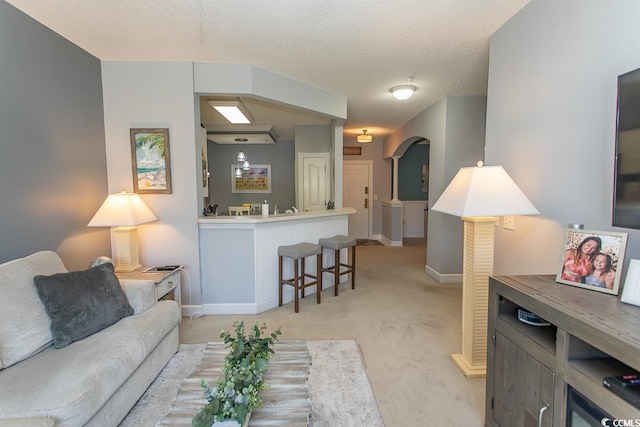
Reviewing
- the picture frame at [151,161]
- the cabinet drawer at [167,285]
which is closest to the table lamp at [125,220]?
the picture frame at [151,161]

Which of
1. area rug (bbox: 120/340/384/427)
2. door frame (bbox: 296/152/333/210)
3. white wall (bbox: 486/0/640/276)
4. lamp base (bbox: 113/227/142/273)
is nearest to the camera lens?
white wall (bbox: 486/0/640/276)

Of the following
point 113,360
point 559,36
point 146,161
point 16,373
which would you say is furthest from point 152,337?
point 559,36

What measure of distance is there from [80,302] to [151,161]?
167 centimetres

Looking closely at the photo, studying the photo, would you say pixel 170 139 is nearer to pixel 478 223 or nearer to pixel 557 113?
pixel 478 223

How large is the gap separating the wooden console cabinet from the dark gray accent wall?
3.13 meters

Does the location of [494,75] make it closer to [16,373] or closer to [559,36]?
[559,36]

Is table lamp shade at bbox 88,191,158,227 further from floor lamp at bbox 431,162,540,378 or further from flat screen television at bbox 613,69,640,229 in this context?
flat screen television at bbox 613,69,640,229

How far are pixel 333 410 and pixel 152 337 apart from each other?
4.01 feet

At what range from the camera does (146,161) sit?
3.07 metres

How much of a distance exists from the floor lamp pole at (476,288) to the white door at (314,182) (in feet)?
12.3

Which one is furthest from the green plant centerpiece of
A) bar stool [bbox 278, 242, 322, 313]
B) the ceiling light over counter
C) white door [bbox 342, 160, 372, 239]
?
white door [bbox 342, 160, 372, 239]

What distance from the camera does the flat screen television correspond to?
121 cm

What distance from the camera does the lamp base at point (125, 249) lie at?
109 inches

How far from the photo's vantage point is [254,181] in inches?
285
